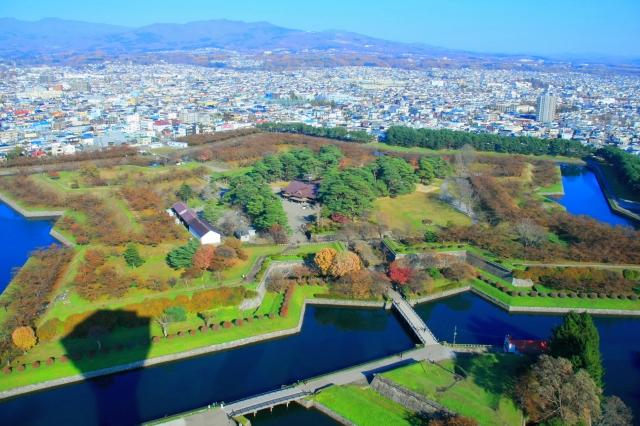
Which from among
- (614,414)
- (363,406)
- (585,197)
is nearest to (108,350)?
(363,406)

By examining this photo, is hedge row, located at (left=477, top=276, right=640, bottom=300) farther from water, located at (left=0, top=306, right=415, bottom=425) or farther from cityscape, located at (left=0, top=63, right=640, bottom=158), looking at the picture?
cityscape, located at (left=0, top=63, right=640, bottom=158)

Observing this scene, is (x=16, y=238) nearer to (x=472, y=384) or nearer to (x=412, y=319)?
(x=412, y=319)

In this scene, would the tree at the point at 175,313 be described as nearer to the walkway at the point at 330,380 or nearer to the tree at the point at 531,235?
the walkway at the point at 330,380

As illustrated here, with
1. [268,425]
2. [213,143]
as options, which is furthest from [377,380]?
[213,143]

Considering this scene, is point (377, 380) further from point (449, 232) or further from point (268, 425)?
point (449, 232)

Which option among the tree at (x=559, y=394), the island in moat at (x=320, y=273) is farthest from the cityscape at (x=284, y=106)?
the tree at (x=559, y=394)

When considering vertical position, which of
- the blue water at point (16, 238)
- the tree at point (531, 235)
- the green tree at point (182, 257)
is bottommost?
the blue water at point (16, 238)
